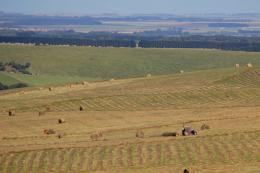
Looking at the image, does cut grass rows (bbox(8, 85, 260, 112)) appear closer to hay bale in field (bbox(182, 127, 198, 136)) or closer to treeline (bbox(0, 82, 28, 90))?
hay bale in field (bbox(182, 127, 198, 136))

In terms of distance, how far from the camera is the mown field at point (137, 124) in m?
34.7

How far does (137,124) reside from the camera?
48375 millimetres

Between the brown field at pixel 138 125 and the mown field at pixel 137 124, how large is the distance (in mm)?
40

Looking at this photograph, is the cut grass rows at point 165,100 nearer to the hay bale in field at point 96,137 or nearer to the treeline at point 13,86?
the hay bale in field at point 96,137

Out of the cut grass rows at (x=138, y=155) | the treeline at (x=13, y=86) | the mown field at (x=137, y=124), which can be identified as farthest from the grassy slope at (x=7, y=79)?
the cut grass rows at (x=138, y=155)

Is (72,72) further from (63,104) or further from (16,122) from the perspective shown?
(16,122)

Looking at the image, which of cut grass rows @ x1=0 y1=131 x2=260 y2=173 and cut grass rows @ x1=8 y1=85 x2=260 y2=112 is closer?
cut grass rows @ x1=0 y1=131 x2=260 y2=173

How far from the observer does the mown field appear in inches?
1366

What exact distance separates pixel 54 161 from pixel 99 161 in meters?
1.85

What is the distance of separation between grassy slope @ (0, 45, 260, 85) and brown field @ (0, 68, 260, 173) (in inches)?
1056

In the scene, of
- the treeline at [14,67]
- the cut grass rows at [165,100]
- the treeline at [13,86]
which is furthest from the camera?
the treeline at [14,67]

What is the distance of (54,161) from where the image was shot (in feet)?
116

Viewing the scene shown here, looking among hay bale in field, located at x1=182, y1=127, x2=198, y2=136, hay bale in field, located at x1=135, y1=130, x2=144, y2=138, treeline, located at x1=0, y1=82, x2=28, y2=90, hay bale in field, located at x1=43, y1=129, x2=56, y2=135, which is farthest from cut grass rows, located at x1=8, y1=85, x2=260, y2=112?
treeline, located at x1=0, y1=82, x2=28, y2=90

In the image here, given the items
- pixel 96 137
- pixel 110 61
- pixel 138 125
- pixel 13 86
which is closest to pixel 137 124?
pixel 138 125
